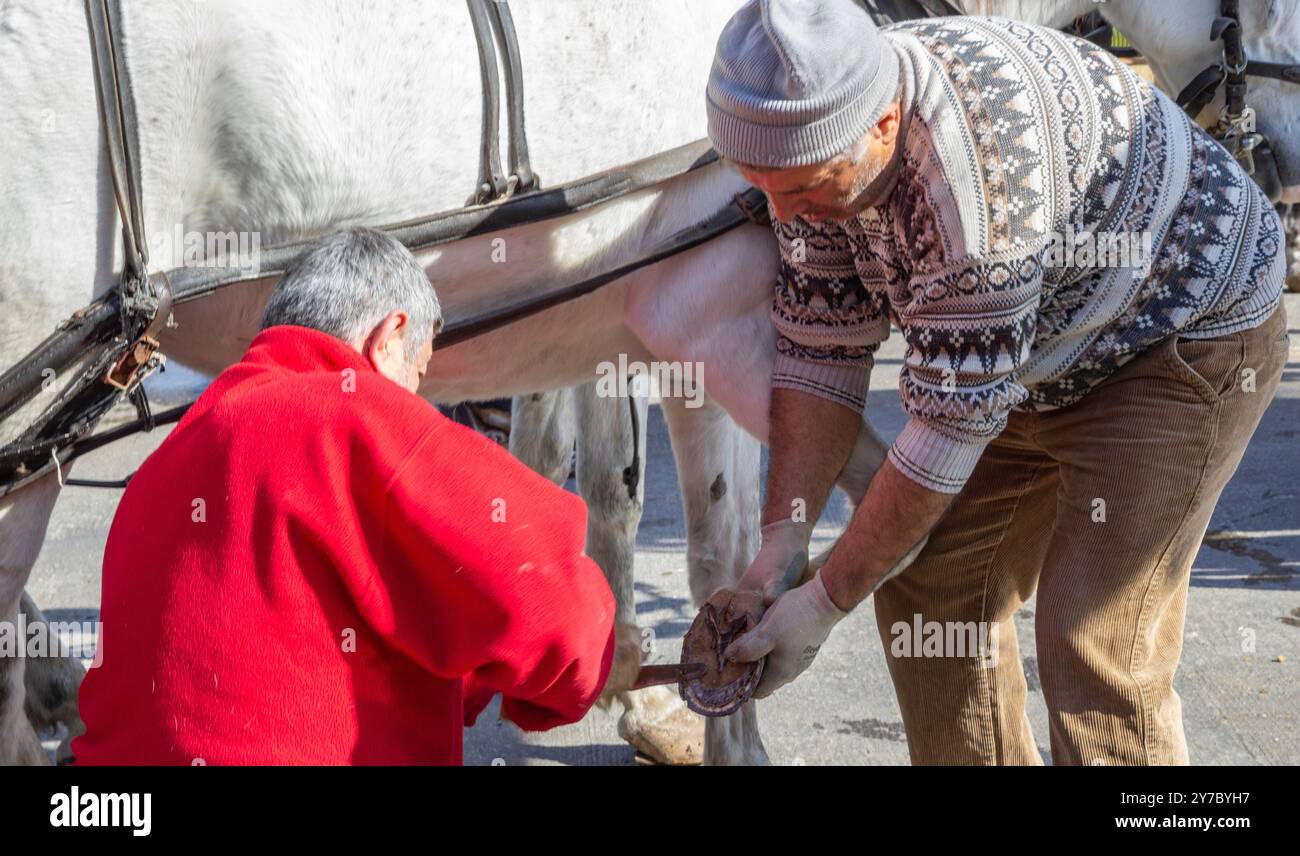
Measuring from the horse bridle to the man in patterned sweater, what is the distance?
2.68 ft

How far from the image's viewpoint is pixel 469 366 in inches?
93.7

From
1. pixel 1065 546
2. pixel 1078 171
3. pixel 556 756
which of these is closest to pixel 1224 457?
pixel 1065 546

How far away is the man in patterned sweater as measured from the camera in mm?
1681

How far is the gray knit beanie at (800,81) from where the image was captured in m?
1.58

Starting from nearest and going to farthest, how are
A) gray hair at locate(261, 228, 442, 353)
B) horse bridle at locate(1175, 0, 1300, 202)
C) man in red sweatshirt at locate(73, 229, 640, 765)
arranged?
man in red sweatshirt at locate(73, 229, 640, 765), gray hair at locate(261, 228, 442, 353), horse bridle at locate(1175, 0, 1300, 202)

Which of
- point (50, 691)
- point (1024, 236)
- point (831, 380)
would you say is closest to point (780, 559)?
point (831, 380)

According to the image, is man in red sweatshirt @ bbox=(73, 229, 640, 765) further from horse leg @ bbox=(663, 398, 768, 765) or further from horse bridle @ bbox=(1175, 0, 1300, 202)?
horse bridle @ bbox=(1175, 0, 1300, 202)

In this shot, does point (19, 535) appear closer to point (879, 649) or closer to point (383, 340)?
point (383, 340)

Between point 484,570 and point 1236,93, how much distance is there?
2.04 m

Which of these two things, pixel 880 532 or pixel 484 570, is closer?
pixel 484 570

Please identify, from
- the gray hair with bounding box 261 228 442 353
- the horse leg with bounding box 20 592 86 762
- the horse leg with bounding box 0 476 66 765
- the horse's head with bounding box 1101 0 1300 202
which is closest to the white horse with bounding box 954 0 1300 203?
the horse's head with bounding box 1101 0 1300 202

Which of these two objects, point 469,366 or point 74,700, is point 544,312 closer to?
point 469,366

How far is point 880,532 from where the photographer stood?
193 centimetres

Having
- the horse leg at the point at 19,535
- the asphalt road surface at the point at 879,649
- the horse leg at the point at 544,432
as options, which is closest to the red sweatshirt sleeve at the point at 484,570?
the horse leg at the point at 19,535
